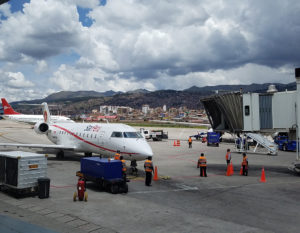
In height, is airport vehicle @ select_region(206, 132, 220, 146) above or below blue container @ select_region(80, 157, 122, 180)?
above

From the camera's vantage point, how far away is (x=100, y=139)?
21.9 meters

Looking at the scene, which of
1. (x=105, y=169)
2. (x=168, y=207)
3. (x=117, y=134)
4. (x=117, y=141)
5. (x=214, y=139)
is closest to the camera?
(x=168, y=207)

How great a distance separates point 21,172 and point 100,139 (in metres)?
9.25

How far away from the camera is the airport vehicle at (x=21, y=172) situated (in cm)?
1277

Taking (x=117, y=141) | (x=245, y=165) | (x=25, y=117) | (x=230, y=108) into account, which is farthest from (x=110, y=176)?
(x=25, y=117)

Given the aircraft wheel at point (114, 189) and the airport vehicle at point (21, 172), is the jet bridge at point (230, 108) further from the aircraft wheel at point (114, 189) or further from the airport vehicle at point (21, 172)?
the airport vehicle at point (21, 172)

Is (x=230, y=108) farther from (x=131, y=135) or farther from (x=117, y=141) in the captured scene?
(x=117, y=141)

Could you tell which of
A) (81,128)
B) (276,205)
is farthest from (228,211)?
(81,128)

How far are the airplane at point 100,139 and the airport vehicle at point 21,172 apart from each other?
6519 millimetres

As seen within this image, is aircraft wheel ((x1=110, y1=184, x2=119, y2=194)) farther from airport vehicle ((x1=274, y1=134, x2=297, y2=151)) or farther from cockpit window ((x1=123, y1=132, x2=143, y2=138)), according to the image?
airport vehicle ((x1=274, y1=134, x2=297, y2=151))

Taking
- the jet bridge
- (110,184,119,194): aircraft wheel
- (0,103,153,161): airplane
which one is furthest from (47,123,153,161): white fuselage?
the jet bridge

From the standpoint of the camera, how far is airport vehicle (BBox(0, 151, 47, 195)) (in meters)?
12.8

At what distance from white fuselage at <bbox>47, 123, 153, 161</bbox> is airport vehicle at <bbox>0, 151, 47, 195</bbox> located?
21.2 feet

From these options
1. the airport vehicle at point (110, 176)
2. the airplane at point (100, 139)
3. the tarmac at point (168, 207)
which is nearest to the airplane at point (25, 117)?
the airplane at point (100, 139)
